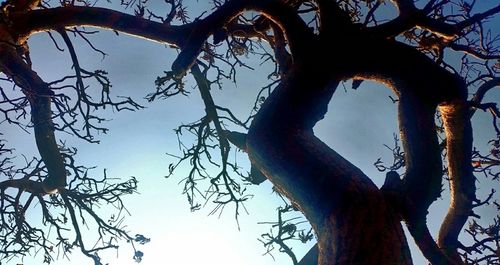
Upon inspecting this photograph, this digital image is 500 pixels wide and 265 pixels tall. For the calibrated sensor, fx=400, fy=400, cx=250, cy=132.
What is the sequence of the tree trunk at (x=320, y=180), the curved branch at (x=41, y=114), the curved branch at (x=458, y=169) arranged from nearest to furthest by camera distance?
1. the tree trunk at (x=320, y=180)
2. the curved branch at (x=458, y=169)
3. the curved branch at (x=41, y=114)

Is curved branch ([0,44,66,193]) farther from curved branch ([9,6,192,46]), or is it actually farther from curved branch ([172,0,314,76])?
curved branch ([172,0,314,76])

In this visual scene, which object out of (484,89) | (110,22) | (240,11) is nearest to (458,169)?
(484,89)

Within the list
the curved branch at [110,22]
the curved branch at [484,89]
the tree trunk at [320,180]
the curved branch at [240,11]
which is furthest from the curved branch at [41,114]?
the curved branch at [484,89]

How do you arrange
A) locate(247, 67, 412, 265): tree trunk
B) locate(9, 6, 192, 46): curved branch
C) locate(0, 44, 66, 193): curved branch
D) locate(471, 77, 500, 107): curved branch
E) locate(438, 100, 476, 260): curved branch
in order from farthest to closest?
locate(0, 44, 66, 193): curved branch → locate(471, 77, 500, 107): curved branch → locate(9, 6, 192, 46): curved branch → locate(438, 100, 476, 260): curved branch → locate(247, 67, 412, 265): tree trunk

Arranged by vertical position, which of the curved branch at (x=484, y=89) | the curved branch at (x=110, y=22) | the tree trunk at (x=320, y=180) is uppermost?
the curved branch at (x=110, y=22)

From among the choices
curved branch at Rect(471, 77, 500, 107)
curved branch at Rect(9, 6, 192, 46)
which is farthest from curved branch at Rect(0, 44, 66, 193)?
curved branch at Rect(471, 77, 500, 107)

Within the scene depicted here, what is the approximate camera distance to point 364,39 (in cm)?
Answer: 316

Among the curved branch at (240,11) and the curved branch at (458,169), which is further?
the curved branch at (458,169)

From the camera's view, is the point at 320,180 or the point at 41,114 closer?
the point at 320,180

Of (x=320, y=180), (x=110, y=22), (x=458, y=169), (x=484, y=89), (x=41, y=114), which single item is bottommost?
(x=320, y=180)

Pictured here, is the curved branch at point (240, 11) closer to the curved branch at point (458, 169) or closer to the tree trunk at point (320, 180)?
the tree trunk at point (320, 180)

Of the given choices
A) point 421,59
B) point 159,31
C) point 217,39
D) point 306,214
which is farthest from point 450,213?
point 159,31

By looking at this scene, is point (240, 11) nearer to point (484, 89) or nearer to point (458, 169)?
point (458, 169)

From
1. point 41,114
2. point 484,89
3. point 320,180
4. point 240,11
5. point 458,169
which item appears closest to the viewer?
point 320,180
